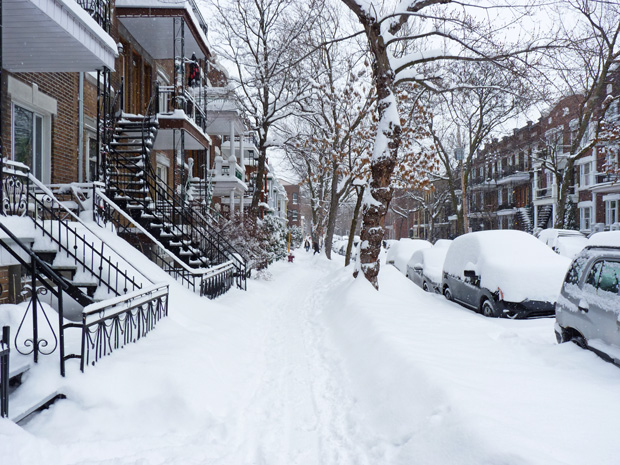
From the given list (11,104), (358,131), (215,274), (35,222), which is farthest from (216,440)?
(358,131)

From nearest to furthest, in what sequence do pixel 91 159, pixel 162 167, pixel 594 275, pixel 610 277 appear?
pixel 610 277
pixel 594 275
pixel 91 159
pixel 162 167

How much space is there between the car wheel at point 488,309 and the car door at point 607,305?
12.3ft

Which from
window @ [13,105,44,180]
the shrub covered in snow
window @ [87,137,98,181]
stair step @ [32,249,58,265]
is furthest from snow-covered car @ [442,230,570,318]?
window @ [87,137,98,181]

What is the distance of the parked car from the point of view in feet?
16.8

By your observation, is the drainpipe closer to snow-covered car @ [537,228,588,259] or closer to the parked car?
the parked car

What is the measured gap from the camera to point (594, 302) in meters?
5.54

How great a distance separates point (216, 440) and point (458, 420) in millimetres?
2153

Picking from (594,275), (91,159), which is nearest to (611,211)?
→ (594,275)

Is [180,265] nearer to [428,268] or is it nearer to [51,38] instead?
[51,38]

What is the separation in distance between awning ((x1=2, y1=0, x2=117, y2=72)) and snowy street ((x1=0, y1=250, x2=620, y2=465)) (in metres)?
4.90

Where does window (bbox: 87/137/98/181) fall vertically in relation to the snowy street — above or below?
above

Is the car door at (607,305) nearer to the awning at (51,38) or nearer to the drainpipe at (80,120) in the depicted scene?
the awning at (51,38)

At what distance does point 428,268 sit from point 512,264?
184 inches

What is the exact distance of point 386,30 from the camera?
10625 millimetres
